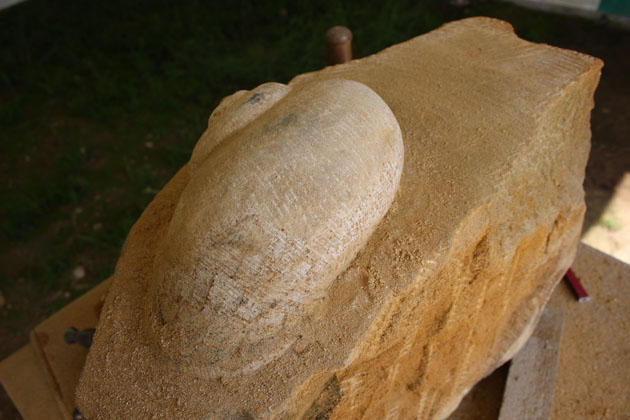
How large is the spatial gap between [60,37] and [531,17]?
14.1 ft

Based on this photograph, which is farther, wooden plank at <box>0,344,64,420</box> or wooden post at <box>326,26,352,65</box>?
wooden post at <box>326,26,352,65</box>

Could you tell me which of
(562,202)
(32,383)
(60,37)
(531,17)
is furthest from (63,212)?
(531,17)

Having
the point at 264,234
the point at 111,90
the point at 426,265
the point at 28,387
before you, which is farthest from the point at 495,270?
the point at 111,90

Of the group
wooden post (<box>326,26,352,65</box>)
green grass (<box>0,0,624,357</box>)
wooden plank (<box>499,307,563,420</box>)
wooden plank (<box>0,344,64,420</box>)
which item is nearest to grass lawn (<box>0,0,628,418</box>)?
green grass (<box>0,0,624,357</box>)

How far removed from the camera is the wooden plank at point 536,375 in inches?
79.4

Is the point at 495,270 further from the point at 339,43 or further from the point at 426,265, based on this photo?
the point at 339,43

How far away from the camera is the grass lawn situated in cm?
323

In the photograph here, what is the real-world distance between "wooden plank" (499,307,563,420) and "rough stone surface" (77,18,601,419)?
11 cm

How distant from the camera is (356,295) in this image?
4.61 ft

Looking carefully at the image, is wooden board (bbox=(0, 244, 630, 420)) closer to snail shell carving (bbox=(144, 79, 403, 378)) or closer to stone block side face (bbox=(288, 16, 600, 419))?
stone block side face (bbox=(288, 16, 600, 419))

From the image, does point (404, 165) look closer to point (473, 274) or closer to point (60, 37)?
point (473, 274)

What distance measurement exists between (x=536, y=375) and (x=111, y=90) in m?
3.69

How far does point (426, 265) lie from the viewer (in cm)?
144

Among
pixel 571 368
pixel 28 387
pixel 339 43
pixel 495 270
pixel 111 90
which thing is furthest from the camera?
pixel 111 90
